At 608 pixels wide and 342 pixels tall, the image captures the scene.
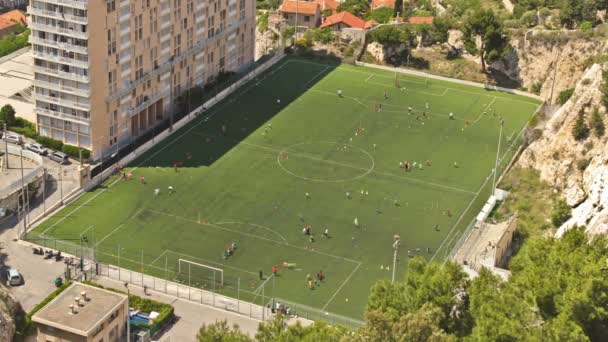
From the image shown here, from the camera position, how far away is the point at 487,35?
15288 centimetres

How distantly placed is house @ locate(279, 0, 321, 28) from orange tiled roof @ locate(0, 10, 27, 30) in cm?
4590

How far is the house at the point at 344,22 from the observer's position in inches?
6649

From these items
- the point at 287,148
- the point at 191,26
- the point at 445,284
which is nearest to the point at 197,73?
the point at 191,26

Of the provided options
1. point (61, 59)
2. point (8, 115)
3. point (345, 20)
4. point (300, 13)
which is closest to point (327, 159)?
point (61, 59)

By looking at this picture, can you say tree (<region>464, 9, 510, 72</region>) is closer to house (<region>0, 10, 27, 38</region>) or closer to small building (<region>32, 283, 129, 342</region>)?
house (<region>0, 10, 27, 38</region>)

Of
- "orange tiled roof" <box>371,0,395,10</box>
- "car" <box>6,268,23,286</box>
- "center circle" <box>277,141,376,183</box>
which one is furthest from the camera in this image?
"orange tiled roof" <box>371,0,395,10</box>

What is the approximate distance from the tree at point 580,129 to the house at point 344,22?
56.8 metres

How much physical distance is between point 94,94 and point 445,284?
176ft

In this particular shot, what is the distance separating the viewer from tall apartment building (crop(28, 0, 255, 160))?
391 feet

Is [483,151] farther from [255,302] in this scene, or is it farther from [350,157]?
[255,302]

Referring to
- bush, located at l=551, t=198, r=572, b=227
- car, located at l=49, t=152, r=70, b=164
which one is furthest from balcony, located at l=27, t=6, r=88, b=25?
bush, located at l=551, t=198, r=572, b=227

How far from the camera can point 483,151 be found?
133 metres

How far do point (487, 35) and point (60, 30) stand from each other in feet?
201

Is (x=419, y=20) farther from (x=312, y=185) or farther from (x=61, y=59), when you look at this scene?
(x=61, y=59)
